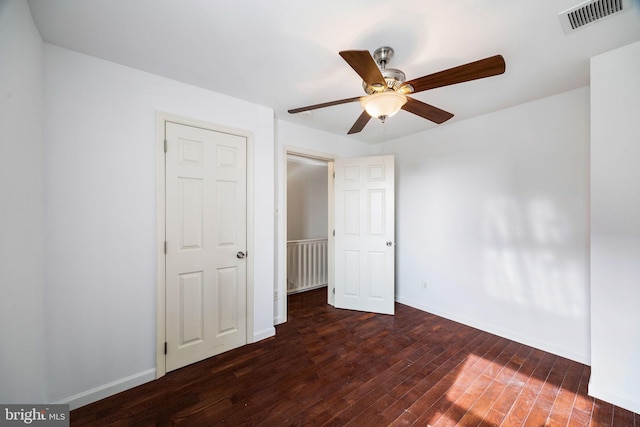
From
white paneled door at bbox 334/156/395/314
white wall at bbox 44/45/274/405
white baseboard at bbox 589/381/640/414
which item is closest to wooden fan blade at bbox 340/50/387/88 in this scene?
white wall at bbox 44/45/274/405

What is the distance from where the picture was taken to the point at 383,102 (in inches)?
57.1

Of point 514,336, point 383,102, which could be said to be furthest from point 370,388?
point 383,102

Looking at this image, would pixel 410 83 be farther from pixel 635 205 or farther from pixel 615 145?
pixel 635 205

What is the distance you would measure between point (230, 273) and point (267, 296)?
1.69 feet

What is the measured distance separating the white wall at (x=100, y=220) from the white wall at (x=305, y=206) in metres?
3.55

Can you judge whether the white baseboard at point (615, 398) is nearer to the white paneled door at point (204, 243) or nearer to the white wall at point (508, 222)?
the white wall at point (508, 222)

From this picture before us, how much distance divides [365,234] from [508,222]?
5.29 feet

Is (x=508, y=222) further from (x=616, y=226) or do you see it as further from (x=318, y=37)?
(x=318, y=37)

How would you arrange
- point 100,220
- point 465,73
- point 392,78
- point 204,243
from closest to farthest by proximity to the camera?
point 465,73, point 392,78, point 100,220, point 204,243

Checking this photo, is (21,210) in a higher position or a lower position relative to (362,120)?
lower

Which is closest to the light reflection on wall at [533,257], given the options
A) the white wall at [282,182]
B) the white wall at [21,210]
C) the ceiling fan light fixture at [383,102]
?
the ceiling fan light fixture at [383,102]

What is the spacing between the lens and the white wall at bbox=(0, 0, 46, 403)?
41.2 inches

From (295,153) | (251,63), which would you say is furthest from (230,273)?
(251,63)

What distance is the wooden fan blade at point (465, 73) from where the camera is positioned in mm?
1241
